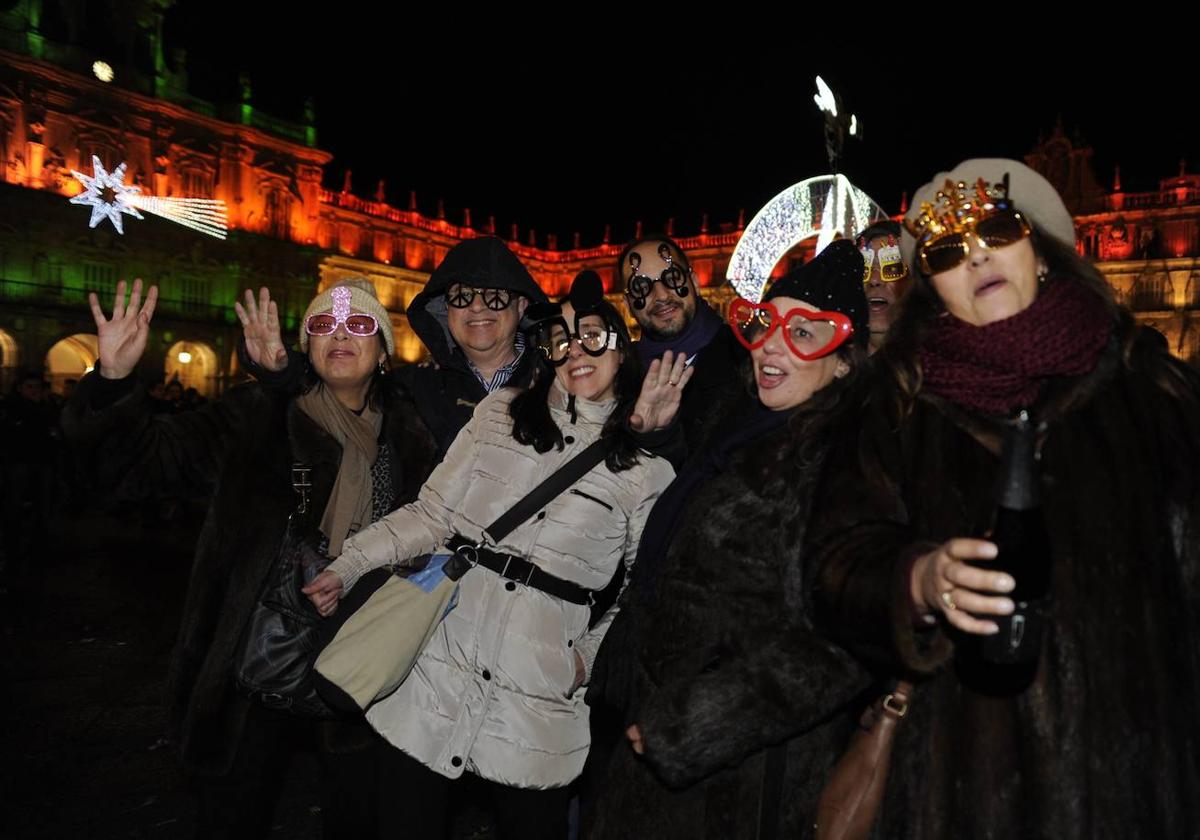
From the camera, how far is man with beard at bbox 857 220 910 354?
133 inches

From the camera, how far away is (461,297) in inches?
131

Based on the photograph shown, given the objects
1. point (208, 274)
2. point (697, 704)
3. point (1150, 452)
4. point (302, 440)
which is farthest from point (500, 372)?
point (208, 274)

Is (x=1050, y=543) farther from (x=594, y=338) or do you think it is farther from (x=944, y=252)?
(x=594, y=338)

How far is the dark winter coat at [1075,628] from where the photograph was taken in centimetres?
141

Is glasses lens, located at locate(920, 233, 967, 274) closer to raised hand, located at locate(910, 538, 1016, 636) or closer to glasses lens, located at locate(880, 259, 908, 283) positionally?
raised hand, located at locate(910, 538, 1016, 636)

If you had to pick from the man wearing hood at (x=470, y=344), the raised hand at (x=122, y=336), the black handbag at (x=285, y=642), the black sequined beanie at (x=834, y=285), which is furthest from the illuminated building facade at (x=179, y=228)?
the black sequined beanie at (x=834, y=285)

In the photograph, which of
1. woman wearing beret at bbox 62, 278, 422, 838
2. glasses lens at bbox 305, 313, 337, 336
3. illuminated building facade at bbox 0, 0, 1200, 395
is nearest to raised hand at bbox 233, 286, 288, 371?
woman wearing beret at bbox 62, 278, 422, 838

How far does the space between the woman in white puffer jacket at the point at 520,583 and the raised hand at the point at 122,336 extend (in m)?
0.89

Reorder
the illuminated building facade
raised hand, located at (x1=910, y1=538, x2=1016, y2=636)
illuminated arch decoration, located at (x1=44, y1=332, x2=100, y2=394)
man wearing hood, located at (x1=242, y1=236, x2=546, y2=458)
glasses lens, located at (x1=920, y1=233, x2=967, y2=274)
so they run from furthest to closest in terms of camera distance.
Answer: illuminated arch decoration, located at (x1=44, y1=332, x2=100, y2=394), the illuminated building facade, man wearing hood, located at (x1=242, y1=236, x2=546, y2=458), glasses lens, located at (x1=920, y1=233, x2=967, y2=274), raised hand, located at (x1=910, y1=538, x2=1016, y2=636)

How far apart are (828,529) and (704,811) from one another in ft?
2.46

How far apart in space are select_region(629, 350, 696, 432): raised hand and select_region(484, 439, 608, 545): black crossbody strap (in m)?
0.22

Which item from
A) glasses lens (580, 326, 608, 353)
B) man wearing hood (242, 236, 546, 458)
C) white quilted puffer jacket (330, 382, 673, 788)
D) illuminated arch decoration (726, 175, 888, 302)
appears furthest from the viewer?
illuminated arch decoration (726, 175, 888, 302)

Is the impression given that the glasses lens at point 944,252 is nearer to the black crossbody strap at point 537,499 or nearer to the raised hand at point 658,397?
the raised hand at point 658,397

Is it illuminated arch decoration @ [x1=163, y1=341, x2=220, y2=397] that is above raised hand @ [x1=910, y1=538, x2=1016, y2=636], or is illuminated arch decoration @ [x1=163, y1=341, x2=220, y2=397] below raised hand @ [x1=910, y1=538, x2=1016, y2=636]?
above
